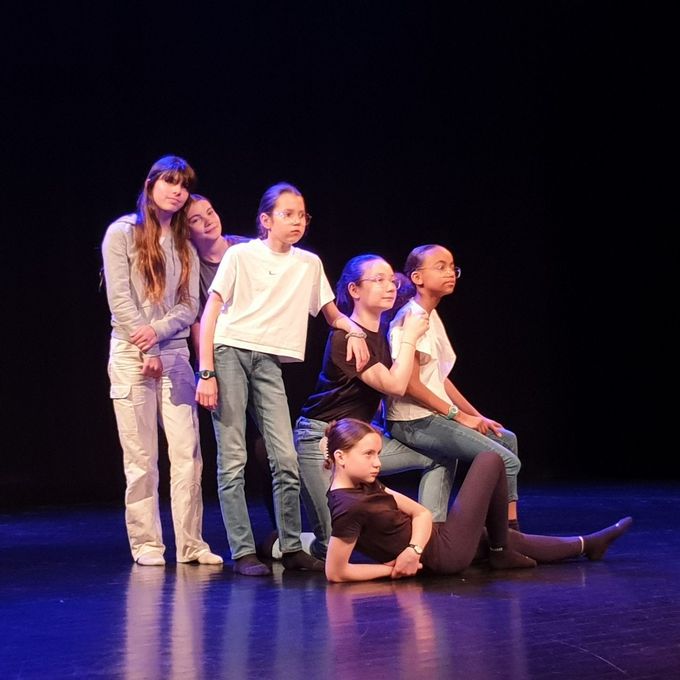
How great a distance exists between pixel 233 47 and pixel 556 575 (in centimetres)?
331

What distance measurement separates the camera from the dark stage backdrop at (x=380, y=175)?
5.02 metres

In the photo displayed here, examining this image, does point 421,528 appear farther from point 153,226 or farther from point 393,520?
point 153,226

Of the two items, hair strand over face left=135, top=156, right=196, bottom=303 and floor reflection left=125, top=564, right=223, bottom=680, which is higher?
hair strand over face left=135, top=156, right=196, bottom=303

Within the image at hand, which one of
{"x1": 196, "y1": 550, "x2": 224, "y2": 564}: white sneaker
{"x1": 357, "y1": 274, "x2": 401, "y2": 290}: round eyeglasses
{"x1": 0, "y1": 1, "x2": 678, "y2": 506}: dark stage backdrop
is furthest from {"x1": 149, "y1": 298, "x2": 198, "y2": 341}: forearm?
{"x1": 0, "y1": 1, "x2": 678, "y2": 506}: dark stage backdrop

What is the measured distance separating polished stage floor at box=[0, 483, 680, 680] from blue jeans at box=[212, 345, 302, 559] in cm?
13

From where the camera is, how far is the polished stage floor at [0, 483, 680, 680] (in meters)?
1.97

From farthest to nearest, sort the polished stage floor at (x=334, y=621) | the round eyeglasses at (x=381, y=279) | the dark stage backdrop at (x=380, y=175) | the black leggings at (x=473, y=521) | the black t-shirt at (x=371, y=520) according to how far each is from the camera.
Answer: the dark stage backdrop at (x=380, y=175) → the round eyeglasses at (x=381, y=279) → the black leggings at (x=473, y=521) → the black t-shirt at (x=371, y=520) → the polished stage floor at (x=334, y=621)

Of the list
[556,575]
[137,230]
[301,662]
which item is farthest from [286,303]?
[301,662]

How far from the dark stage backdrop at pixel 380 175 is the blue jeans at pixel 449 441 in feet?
7.49

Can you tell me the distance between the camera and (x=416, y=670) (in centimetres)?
193

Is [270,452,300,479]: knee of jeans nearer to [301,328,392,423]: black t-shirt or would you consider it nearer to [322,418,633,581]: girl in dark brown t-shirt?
[301,328,392,423]: black t-shirt

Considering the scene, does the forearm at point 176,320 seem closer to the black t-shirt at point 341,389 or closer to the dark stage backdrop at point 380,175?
the black t-shirt at point 341,389

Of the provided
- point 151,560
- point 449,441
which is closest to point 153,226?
point 151,560

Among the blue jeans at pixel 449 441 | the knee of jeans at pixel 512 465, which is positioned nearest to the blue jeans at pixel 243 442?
the blue jeans at pixel 449 441
